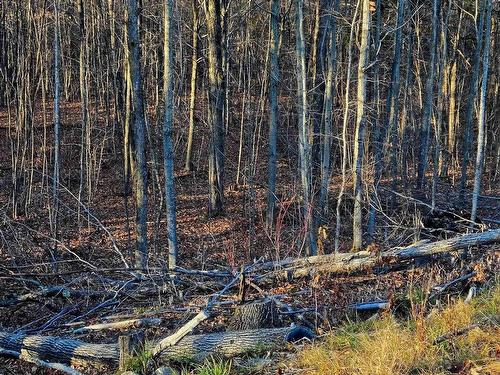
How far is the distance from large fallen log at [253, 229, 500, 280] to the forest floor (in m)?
0.17

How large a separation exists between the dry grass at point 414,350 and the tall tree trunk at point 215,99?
10.9m

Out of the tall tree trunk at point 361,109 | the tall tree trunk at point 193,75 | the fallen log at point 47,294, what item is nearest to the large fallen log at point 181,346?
the fallen log at point 47,294

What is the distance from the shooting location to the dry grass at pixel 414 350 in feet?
12.7

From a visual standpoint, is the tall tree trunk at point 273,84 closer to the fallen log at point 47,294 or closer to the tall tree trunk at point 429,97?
the tall tree trunk at point 429,97

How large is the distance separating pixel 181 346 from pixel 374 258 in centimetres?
336

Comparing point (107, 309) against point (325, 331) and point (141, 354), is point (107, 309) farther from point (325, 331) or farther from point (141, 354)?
point (325, 331)

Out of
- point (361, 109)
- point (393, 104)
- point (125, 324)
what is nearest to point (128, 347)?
point (125, 324)

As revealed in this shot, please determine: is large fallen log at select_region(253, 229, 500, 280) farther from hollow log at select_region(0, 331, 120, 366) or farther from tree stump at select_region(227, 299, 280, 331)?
hollow log at select_region(0, 331, 120, 366)

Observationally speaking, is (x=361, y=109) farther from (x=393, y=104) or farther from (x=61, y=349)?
(x=61, y=349)

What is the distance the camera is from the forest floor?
6.66m

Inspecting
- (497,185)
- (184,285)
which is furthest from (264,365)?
(497,185)

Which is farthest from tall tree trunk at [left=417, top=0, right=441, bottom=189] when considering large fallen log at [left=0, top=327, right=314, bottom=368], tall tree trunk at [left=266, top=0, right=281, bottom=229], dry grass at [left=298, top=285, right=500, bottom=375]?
large fallen log at [left=0, top=327, right=314, bottom=368]

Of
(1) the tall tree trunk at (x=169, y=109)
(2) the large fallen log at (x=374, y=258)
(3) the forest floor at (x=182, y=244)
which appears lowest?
(3) the forest floor at (x=182, y=244)

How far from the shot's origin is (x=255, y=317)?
5.69 metres
